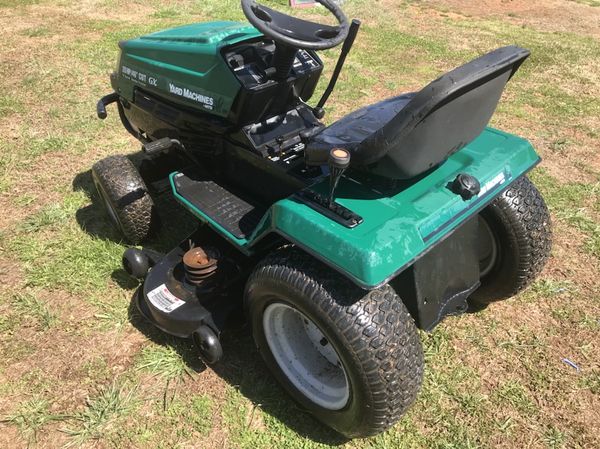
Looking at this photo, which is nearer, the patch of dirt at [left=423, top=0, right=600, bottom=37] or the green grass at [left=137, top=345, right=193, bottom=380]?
the green grass at [left=137, top=345, right=193, bottom=380]

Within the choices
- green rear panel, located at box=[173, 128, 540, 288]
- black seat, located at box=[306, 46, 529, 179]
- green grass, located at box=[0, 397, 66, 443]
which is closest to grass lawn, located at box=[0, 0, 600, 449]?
green grass, located at box=[0, 397, 66, 443]

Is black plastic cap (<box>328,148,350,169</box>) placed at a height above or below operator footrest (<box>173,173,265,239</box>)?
above

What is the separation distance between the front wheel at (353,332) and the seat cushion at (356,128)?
476 millimetres

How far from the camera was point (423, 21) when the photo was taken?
8.02 m

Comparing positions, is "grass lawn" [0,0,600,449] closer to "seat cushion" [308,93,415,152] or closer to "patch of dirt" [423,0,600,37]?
"seat cushion" [308,93,415,152]

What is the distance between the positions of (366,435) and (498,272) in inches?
44.3

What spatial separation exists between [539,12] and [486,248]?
8023 millimetres

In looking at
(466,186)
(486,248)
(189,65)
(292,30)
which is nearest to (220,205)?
(189,65)

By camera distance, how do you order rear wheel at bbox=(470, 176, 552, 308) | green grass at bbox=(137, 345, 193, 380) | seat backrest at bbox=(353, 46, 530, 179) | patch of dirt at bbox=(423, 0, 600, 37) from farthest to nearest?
patch of dirt at bbox=(423, 0, 600, 37) → green grass at bbox=(137, 345, 193, 380) → rear wheel at bbox=(470, 176, 552, 308) → seat backrest at bbox=(353, 46, 530, 179)

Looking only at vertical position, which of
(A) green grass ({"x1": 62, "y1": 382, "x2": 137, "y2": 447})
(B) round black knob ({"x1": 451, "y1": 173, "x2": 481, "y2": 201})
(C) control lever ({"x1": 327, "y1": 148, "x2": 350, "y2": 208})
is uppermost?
(C) control lever ({"x1": 327, "y1": 148, "x2": 350, "y2": 208})

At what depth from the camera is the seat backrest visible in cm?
162

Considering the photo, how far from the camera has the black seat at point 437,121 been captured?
1.62 meters

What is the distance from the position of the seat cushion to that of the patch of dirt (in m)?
7.02

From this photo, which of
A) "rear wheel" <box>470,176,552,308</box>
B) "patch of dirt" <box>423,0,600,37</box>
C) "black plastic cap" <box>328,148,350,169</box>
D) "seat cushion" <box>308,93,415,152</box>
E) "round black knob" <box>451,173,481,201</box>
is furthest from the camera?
"patch of dirt" <box>423,0,600,37</box>
